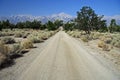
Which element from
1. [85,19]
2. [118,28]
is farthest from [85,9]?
[118,28]

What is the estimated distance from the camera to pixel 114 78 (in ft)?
30.7

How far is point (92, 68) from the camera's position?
11328mm

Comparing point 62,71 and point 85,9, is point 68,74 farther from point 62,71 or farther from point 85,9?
point 85,9

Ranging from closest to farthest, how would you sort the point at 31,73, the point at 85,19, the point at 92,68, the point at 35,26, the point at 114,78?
the point at 114,78 → the point at 31,73 → the point at 92,68 → the point at 85,19 → the point at 35,26

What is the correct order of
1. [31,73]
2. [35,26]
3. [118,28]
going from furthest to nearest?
[35,26] < [118,28] < [31,73]

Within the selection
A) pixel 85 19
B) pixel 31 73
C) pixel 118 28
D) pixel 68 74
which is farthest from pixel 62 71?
pixel 118 28

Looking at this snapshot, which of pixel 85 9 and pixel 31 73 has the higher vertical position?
pixel 85 9

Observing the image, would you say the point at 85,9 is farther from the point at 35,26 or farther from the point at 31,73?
the point at 35,26

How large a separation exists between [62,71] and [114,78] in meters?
2.91

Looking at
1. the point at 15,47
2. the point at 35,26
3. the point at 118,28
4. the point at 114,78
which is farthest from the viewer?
the point at 35,26

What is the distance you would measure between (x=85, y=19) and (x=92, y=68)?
39.2 metres

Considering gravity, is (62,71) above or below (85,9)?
below

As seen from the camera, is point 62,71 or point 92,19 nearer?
point 62,71

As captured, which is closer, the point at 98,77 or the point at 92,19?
the point at 98,77
